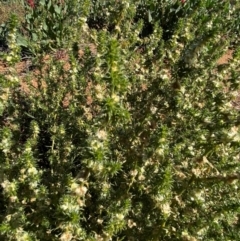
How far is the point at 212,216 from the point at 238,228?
1.05 ft

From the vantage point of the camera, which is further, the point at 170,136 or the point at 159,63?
the point at 159,63

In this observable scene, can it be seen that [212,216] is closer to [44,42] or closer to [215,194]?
[215,194]

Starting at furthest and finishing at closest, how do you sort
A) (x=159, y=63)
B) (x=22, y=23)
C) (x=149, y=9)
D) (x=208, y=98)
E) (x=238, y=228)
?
(x=149, y=9) < (x=22, y=23) < (x=159, y=63) < (x=208, y=98) < (x=238, y=228)

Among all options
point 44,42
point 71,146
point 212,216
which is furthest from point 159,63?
point 44,42

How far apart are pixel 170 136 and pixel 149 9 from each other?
190 inches

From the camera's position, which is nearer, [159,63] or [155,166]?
[155,166]

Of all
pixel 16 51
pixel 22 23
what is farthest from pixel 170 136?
pixel 22 23

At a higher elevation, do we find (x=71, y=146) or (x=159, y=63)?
(x=159, y=63)

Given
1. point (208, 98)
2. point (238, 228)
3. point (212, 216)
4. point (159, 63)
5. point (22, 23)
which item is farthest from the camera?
point (22, 23)

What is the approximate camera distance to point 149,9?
24.3 feet

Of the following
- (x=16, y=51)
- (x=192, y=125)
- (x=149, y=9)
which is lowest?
(x=192, y=125)

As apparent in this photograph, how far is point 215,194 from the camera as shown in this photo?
276 cm

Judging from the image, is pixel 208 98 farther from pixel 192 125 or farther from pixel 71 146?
pixel 71 146

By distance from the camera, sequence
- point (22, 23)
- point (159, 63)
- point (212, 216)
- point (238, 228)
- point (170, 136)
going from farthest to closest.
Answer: point (22, 23), point (159, 63), point (170, 136), point (238, 228), point (212, 216)
